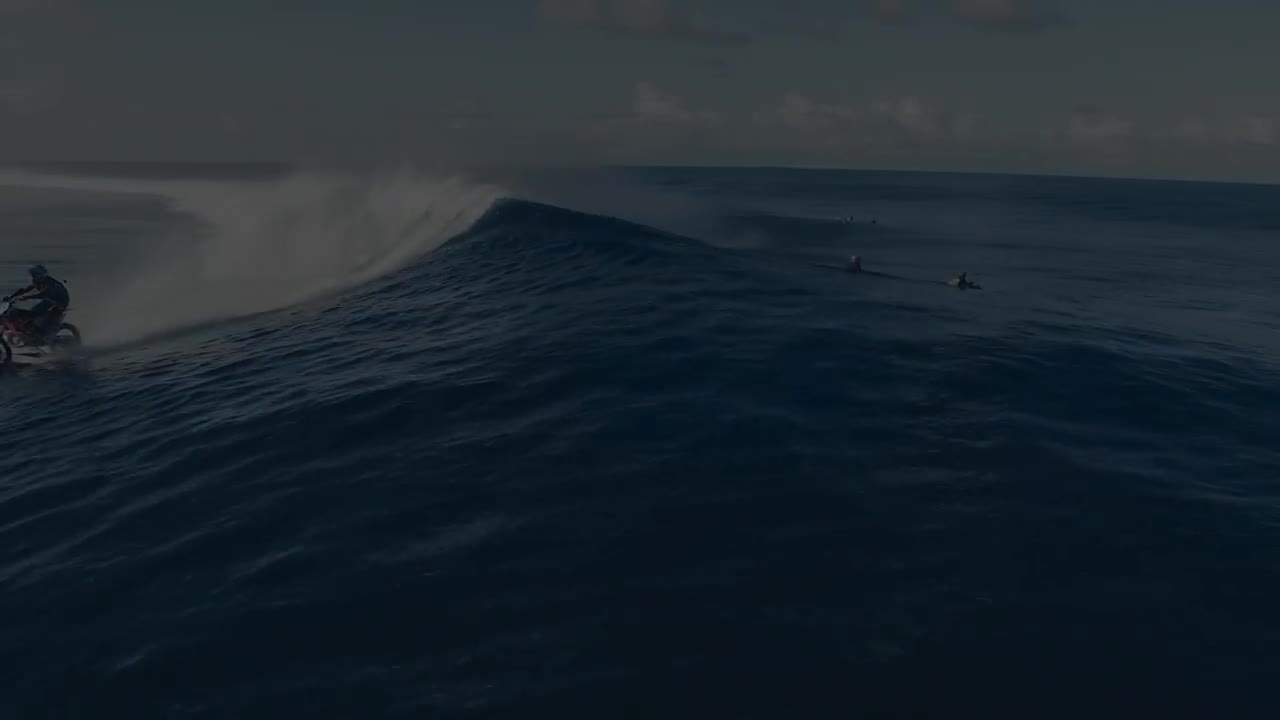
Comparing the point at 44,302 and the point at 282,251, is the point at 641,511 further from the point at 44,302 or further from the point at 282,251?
the point at 282,251

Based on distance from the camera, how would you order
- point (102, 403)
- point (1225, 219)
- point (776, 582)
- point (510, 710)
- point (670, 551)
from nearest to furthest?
1. point (510, 710)
2. point (776, 582)
3. point (670, 551)
4. point (102, 403)
5. point (1225, 219)

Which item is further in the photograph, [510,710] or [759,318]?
[759,318]

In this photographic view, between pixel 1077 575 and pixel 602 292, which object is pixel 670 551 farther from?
pixel 602 292

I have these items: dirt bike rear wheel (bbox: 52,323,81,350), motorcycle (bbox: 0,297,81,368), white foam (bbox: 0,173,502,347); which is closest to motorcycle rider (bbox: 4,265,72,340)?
motorcycle (bbox: 0,297,81,368)

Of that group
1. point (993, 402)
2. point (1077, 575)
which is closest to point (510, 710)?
point (1077, 575)

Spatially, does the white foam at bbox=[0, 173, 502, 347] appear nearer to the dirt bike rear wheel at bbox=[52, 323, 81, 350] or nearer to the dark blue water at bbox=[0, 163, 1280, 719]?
the dirt bike rear wheel at bbox=[52, 323, 81, 350]

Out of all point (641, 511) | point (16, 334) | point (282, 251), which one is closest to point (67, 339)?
point (16, 334)

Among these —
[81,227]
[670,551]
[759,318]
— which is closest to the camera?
[670,551]

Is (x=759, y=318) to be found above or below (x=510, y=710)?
above
